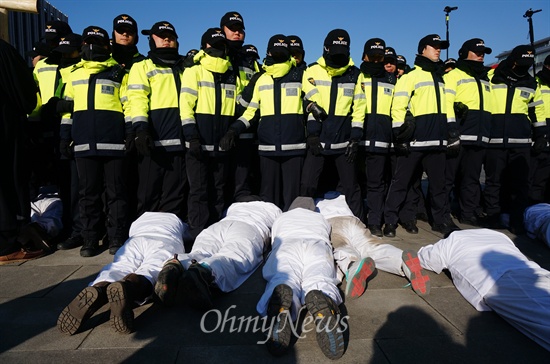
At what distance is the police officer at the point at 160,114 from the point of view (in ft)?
14.3

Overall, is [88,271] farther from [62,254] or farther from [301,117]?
[301,117]

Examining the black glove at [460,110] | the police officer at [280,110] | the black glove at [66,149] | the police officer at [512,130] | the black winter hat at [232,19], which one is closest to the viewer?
the black glove at [66,149]

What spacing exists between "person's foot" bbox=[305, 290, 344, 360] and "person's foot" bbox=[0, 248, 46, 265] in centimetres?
321

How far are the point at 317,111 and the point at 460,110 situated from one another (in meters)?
2.25

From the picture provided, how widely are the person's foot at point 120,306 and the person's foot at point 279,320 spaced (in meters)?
0.91

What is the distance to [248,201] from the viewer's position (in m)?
4.32

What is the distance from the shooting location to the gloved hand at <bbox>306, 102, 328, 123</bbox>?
467cm

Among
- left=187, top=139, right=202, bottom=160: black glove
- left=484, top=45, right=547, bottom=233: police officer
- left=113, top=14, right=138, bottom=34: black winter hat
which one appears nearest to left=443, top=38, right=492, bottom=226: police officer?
left=484, top=45, right=547, bottom=233: police officer

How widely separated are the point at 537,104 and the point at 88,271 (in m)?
6.48

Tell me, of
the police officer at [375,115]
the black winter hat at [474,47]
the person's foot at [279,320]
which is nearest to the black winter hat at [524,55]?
the black winter hat at [474,47]

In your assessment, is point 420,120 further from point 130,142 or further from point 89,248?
point 89,248

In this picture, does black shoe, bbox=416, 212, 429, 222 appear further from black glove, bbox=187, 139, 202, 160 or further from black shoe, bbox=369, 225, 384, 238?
black glove, bbox=187, 139, 202, 160

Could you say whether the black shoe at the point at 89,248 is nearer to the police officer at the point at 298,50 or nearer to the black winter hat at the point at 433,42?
the police officer at the point at 298,50

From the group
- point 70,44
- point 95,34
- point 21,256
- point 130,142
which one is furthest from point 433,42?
point 21,256
